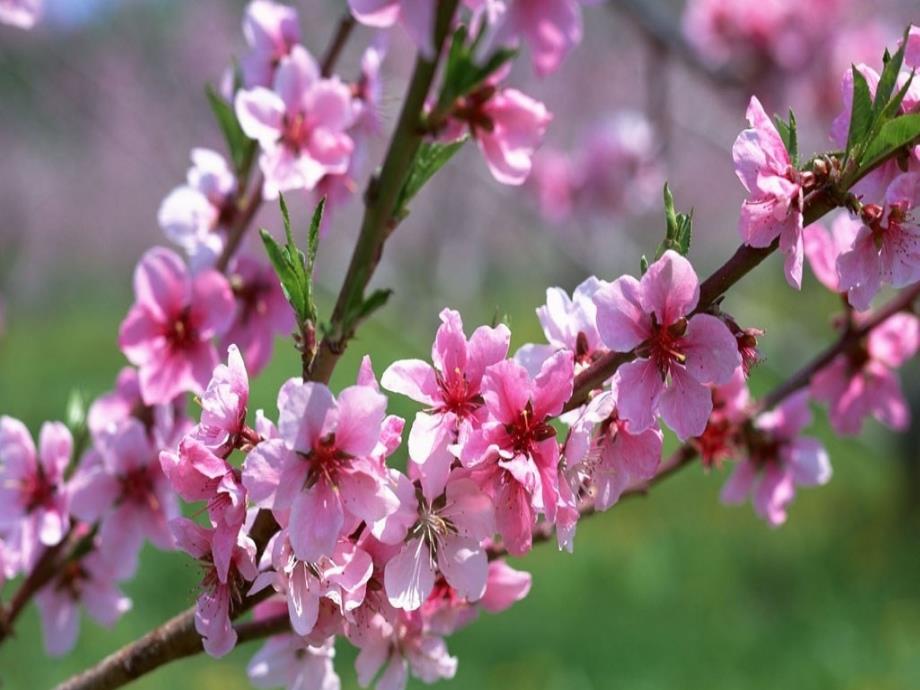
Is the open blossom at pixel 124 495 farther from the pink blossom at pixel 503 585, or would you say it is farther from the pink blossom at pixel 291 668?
the pink blossom at pixel 503 585

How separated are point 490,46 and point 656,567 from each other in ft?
12.2

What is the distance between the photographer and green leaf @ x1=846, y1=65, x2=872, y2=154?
2.20 feet

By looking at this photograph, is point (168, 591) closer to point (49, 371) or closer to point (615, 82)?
point (49, 371)

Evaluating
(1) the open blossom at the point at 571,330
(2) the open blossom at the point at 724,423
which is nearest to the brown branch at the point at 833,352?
(2) the open blossom at the point at 724,423

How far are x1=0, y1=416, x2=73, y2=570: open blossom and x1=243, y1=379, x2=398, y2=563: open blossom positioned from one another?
0.41m

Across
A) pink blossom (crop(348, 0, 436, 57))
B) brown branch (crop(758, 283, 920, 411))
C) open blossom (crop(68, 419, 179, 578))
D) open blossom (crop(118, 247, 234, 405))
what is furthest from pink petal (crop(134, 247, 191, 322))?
brown branch (crop(758, 283, 920, 411))

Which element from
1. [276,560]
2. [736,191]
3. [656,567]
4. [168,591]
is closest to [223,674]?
[168,591]

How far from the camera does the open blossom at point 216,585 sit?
668mm

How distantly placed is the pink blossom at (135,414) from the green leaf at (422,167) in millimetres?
438

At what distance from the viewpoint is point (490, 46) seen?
710 mm

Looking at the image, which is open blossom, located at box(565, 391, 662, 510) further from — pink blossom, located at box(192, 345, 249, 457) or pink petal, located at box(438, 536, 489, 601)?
pink blossom, located at box(192, 345, 249, 457)

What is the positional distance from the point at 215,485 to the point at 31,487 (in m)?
0.40

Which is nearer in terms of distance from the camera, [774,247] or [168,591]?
[774,247]

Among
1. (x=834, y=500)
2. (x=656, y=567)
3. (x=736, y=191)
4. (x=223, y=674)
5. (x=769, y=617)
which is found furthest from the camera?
(x=736, y=191)
